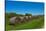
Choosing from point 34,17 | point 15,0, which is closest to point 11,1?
point 15,0

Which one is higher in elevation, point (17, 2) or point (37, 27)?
point (17, 2)

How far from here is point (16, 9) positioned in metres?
0.97

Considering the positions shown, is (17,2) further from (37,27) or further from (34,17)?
(37,27)

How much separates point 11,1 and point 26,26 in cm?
31

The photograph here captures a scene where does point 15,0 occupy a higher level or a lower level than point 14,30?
higher

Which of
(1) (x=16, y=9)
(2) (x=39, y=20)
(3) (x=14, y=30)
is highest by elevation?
(1) (x=16, y=9)

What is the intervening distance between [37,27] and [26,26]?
0.12 metres

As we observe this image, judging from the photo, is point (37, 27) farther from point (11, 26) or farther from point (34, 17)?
point (11, 26)

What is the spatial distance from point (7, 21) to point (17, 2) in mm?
226

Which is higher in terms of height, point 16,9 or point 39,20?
point 16,9

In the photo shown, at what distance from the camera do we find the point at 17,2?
38.6 inches

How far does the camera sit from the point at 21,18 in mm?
982
